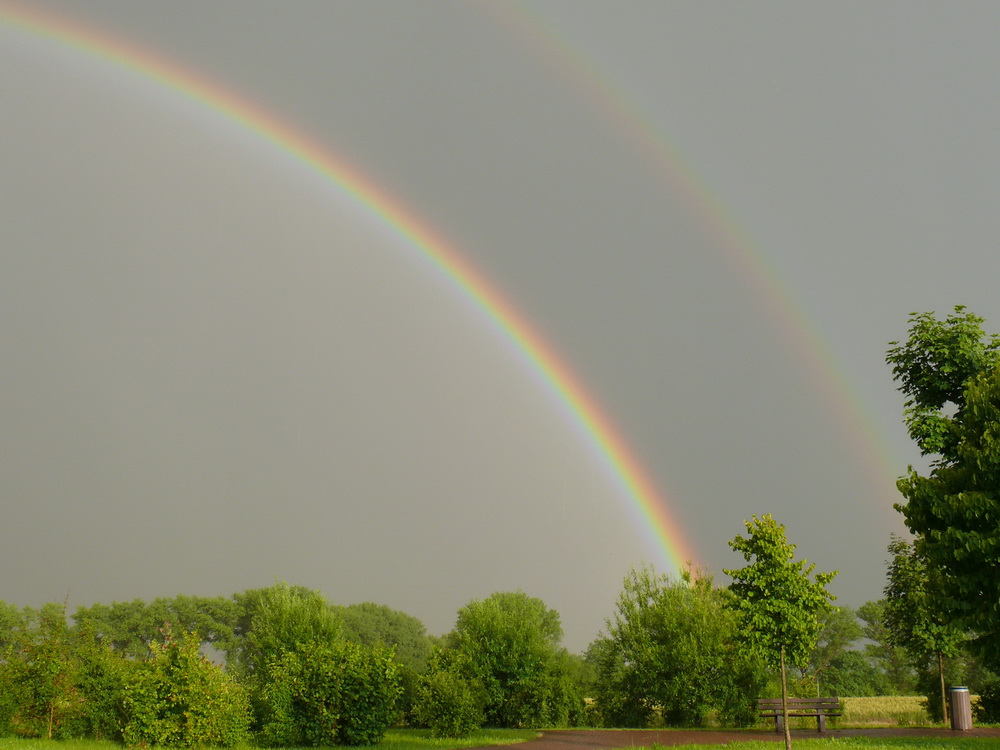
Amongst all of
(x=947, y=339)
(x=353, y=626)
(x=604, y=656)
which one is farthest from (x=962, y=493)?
(x=353, y=626)

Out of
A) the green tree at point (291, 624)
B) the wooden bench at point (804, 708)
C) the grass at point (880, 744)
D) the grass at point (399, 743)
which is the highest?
the green tree at point (291, 624)

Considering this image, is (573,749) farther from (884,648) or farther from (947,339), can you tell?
(884,648)

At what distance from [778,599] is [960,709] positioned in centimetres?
1208

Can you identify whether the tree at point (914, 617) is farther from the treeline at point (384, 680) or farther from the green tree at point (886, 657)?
the green tree at point (886, 657)

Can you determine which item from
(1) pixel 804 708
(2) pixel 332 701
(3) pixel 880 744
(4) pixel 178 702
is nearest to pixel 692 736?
(1) pixel 804 708

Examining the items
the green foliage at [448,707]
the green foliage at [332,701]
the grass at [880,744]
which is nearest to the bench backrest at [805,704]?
the grass at [880,744]

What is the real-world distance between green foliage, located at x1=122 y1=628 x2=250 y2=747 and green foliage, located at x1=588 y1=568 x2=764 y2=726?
2031cm

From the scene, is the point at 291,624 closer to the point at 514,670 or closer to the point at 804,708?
the point at 514,670

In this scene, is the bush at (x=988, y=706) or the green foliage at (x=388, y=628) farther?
the green foliage at (x=388, y=628)

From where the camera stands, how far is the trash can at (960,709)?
26.7 metres

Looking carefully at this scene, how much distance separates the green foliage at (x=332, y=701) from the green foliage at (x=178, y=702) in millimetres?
1903

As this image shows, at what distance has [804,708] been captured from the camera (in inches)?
1148

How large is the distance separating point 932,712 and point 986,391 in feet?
52.8

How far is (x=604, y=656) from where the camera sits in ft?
137
